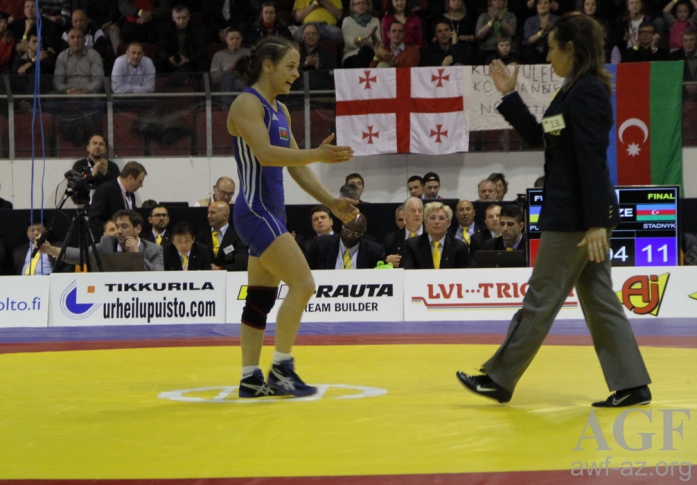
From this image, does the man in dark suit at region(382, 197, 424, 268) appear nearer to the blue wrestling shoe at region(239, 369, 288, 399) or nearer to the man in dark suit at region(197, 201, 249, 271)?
the man in dark suit at region(197, 201, 249, 271)

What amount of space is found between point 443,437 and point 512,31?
10575 millimetres

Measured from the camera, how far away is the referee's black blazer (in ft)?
12.0

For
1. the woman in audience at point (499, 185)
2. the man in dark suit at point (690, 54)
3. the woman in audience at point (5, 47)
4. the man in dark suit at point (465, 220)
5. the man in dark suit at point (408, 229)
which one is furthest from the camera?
the woman in audience at point (5, 47)

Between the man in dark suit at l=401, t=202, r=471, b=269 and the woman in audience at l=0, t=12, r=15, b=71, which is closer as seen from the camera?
the man in dark suit at l=401, t=202, r=471, b=269

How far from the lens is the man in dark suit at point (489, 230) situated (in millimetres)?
9266

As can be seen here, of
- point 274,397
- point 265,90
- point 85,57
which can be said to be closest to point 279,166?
point 265,90

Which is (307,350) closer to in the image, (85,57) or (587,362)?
(587,362)

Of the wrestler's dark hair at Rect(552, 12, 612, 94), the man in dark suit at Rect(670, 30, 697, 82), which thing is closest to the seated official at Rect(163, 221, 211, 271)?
the wrestler's dark hair at Rect(552, 12, 612, 94)

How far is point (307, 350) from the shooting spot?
5.97m

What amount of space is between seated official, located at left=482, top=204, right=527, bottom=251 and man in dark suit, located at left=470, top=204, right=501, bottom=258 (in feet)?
0.91

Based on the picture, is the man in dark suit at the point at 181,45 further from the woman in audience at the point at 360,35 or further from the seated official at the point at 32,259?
the seated official at the point at 32,259

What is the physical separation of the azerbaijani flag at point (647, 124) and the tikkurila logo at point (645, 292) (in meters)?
4.32

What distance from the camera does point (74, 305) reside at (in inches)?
328

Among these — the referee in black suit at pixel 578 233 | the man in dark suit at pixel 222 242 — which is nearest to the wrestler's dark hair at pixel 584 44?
the referee in black suit at pixel 578 233
